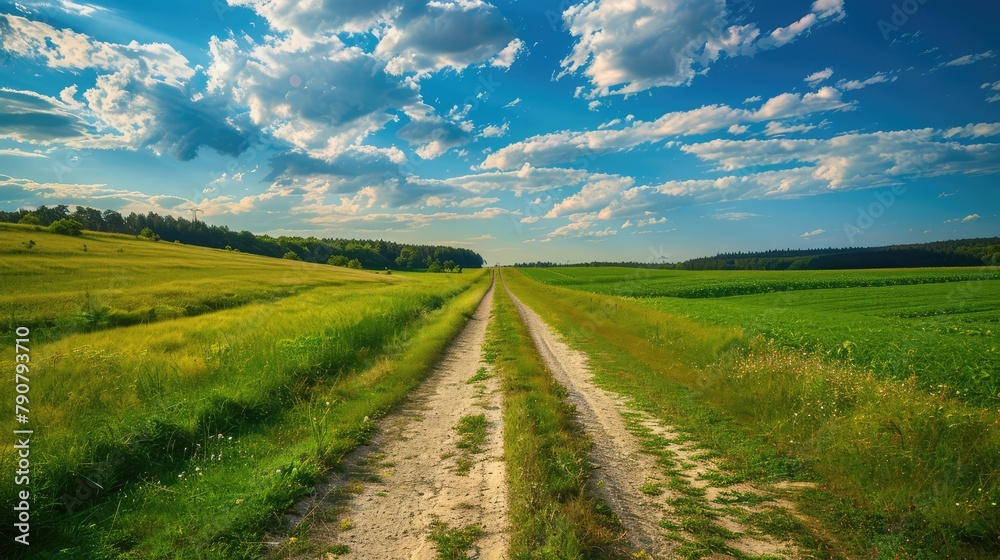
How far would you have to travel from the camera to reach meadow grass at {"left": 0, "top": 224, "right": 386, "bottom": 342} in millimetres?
15797

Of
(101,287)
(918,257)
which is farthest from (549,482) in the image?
(918,257)

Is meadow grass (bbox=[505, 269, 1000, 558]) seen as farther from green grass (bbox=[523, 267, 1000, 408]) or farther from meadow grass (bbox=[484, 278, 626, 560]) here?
meadow grass (bbox=[484, 278, 626, 560])

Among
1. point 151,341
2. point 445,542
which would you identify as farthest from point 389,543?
point 151,341

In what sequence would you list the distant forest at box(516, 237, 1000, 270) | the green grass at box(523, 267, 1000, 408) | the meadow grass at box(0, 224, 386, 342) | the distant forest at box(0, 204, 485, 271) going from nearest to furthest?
1. the green grass at box(523, 267, 1000, 408)
2. the meadow grass at box(0, 224, 386, 342)
3. the distant forest at box(0, 204, 485, 271)
4. the distant forest at box(516, 237, 1000, 270)

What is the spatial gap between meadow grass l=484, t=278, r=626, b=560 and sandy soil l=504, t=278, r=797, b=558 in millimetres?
257

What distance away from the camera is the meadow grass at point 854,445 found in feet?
16.4

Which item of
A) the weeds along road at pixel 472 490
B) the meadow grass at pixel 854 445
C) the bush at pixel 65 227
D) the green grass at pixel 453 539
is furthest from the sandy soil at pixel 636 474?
the bush at pixel 65 227

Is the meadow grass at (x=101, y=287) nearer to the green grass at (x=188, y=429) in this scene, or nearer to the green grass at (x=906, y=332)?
the green grass at (x=188, y=429)

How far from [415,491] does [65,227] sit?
54807 mm

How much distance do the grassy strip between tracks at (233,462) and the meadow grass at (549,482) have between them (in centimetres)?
277

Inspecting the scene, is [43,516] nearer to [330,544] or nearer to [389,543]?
[330,544]

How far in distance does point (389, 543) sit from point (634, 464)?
417 cm

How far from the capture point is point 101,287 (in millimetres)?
21219

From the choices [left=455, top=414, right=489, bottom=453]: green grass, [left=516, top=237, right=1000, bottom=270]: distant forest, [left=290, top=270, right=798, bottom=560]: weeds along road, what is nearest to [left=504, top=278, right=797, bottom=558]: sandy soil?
[left=290, top=270, right=798, bottom=560]: weeds along road
